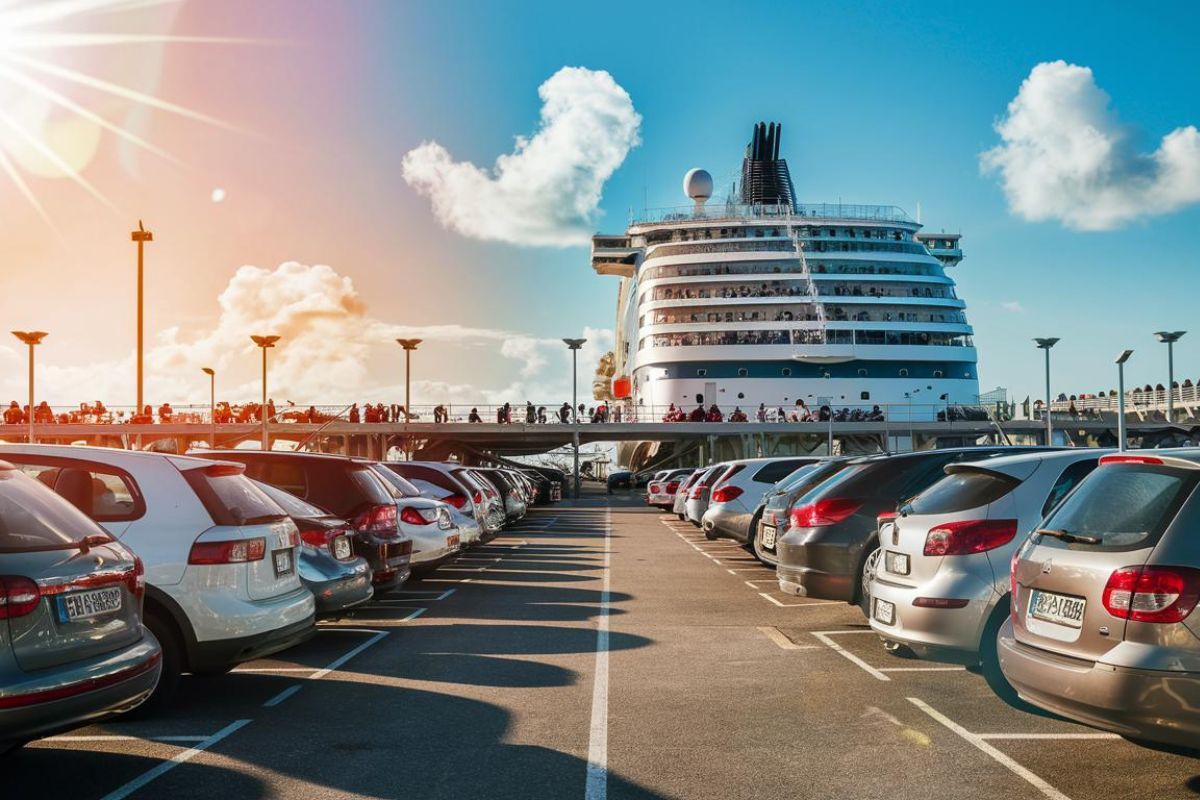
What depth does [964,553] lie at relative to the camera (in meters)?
6.88

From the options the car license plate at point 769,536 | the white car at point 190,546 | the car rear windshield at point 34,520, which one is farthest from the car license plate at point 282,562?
the car license plate at point 769,536

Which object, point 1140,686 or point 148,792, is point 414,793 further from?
point 1140,686

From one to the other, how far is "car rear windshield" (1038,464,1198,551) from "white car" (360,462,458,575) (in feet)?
29.0

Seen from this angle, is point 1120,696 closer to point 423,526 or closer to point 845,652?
point 845,652

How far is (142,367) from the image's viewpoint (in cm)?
4850

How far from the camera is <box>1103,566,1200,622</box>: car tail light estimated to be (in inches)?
175

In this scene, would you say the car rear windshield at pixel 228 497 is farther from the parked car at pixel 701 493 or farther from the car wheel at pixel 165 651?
the parked car at pixel 701 493

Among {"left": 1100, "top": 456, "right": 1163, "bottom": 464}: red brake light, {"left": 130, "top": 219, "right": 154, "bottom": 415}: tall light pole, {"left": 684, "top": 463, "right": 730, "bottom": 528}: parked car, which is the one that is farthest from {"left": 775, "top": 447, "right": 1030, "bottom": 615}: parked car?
{"left": 130, "top": 219, "right": 154, "bottom": 415}: tall light pole

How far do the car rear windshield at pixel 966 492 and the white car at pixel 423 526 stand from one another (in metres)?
7.13

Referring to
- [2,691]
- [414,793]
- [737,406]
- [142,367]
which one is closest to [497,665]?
[414,793]

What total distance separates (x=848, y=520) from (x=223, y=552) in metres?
5.39

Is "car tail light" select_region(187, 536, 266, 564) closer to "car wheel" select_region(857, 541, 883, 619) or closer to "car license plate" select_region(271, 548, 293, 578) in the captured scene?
A: "car license plate" select_region(271, 548, 293, 578)

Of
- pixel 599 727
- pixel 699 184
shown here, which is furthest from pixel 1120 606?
pixel 699 184

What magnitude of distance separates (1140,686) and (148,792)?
431cm
